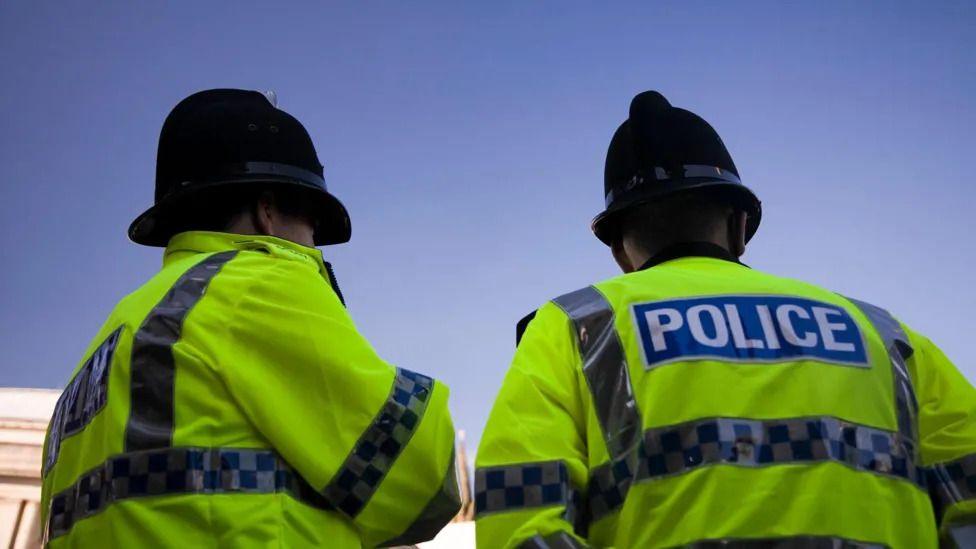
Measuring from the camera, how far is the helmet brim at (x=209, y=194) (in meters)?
2.81

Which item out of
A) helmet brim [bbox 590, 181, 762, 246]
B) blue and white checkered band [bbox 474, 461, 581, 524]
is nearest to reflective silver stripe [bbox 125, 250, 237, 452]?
blue and white checkered band [bbox 474, 461, 581, 524]

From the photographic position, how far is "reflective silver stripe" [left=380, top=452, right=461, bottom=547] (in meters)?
2.31

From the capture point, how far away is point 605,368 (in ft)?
7.36

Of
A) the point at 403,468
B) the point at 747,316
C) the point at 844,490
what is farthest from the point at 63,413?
the point at 844,490

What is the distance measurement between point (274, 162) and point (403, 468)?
113 cm

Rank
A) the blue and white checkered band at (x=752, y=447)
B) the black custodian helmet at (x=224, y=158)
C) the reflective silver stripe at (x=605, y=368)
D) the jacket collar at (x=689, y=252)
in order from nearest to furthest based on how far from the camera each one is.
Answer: the blue and white checkered band at (x=752, y=447)
the reflective silver stripe at (x=605, y=368)
the jacket collar at (x=689, y=252)
the black custodian helmet at (x=224, y=158)

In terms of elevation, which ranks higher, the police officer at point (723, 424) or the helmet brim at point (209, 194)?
the helmet brim at point (209, 194)

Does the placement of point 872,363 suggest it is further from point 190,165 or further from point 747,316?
point 190,165

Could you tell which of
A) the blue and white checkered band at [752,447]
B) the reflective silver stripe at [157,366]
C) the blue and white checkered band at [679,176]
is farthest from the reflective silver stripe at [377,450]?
the blue and white checkered band at [679,176]

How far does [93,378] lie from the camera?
2434 mm

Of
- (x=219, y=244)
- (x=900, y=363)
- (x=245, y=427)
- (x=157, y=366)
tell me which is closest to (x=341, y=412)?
(x=245, y=427)

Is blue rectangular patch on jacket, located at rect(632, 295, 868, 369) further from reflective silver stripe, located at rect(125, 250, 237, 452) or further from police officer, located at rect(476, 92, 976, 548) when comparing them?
reflective silver stripe, located at rect(125, 250, 237, 452)

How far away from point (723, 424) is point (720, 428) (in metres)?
0.01

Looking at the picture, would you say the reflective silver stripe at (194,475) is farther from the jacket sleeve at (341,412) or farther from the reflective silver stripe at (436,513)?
the reflective silver stripe at (436,513)
